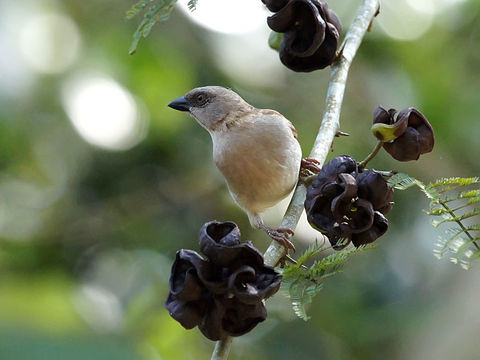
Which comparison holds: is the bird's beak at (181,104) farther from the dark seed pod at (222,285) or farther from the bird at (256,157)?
the dark seed pod at (222,285)

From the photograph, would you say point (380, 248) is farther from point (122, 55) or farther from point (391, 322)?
point (122, 55)

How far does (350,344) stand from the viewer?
18.8ft

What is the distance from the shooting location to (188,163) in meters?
5.88

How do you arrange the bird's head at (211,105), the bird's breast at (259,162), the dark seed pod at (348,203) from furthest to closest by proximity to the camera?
the bird's head at (211,105), the bird's breast at (259,162), the dark seed pod at (348,203)

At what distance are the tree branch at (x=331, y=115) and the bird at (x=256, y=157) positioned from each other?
501 mm

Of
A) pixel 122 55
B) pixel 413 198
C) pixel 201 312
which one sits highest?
pixel 201 312

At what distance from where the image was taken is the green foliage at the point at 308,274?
2.15 meters

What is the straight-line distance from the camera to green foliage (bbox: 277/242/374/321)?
215 centimetres

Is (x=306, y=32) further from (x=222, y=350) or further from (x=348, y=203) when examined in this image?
(x=222, y=350)

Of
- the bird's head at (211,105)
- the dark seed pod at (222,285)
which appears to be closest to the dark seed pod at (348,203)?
the dark seed pod at (222,285)

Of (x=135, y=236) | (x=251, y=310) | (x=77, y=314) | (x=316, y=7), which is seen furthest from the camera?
(x=135, y=236)

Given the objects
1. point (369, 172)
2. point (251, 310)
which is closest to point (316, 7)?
point (369, 172)

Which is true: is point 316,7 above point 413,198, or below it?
above

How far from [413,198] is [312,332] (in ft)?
4.77
